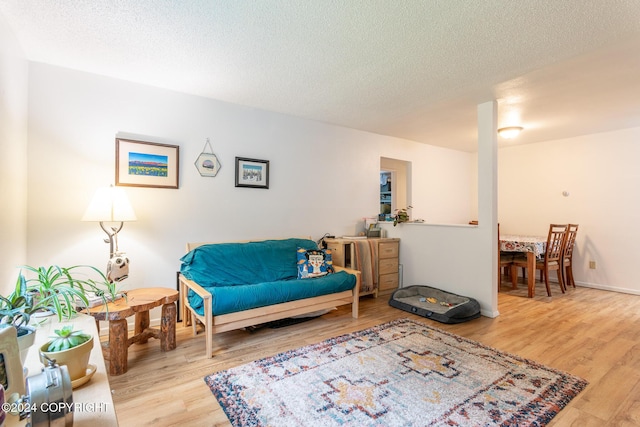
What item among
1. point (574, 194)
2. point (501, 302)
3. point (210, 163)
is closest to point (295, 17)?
point (210, 163)

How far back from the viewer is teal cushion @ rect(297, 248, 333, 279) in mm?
3133

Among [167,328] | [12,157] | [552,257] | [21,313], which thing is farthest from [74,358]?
[552,257]

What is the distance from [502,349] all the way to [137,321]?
2981 millimetres

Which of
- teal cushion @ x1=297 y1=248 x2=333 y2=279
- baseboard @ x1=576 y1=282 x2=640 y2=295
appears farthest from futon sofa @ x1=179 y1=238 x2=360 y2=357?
baseboard @ x1=576 y1=282 x2=640 y2=295

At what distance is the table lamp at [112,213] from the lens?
2.31m

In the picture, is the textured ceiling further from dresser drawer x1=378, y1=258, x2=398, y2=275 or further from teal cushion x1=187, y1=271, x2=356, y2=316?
dresser drawer x1=378, y1=258, x2=398, y2=275

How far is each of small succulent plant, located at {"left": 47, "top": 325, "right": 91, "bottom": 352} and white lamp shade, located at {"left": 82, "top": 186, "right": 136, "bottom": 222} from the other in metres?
1.61

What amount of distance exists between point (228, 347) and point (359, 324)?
1.25 m

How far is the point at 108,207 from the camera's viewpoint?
2.34 metres

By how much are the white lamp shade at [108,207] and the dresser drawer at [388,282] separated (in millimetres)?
2952

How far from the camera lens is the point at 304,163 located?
3871 millimetres

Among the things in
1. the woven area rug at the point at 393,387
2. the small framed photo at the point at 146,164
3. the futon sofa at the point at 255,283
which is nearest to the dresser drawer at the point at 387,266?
the futon sofa at the point at 255,283

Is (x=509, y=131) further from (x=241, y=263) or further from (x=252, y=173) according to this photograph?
(x=241, y=263)

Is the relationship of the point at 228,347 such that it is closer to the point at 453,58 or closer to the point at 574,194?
the point at 453,58
